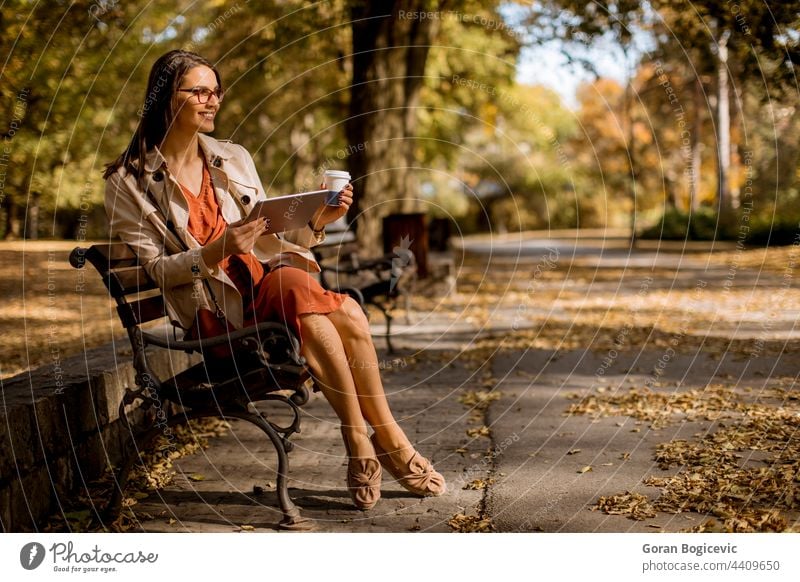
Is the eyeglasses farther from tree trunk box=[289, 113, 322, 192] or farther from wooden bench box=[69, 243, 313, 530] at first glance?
tree trunk box=[289, 113, 322, 192]

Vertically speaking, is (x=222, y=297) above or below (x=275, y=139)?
below

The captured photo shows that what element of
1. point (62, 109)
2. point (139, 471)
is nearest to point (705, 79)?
point (62, 109)

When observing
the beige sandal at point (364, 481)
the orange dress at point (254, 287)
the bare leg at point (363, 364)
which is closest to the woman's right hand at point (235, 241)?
the orange dress at point (254, 287)

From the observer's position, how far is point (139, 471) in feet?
13.2

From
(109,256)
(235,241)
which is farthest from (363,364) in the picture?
(109,256)

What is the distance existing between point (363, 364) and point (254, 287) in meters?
0.57

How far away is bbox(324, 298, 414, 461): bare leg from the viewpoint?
11.4 feet

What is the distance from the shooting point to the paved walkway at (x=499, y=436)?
3418mm

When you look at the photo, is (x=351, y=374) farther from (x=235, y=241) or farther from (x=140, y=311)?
(x=140, y=311)

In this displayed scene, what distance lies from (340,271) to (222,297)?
12.9ft

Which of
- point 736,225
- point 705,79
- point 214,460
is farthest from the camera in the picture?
point 705,79

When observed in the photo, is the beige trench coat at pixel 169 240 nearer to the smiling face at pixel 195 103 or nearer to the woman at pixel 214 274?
the woman at pixel 214 274
